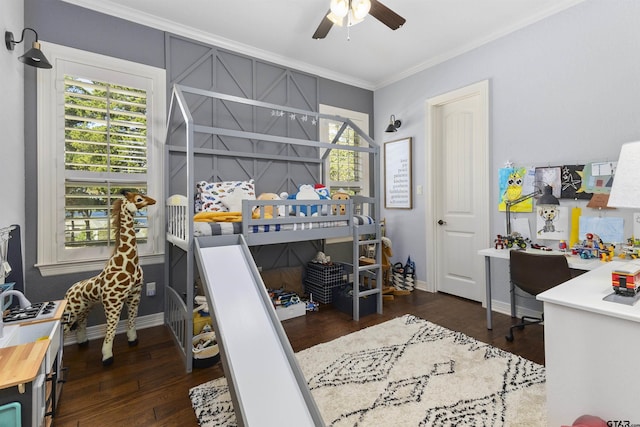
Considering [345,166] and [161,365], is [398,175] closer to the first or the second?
[345,166]

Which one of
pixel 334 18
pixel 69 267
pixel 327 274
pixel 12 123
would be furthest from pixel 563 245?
pixel 12 123

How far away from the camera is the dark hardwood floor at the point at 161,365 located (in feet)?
5.50

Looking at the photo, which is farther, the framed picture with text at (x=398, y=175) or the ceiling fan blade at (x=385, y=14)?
the framed picture with text at (x=398, y=175)

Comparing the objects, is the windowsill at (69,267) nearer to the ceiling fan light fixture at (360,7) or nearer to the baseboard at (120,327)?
the baseboard at (120,327)

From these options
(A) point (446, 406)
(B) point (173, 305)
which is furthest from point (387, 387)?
(B) point (173, 305)

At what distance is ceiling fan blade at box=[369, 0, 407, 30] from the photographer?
6.93ft

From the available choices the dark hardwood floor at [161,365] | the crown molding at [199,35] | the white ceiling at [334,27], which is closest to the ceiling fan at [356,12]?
the white ceiling at [334,27]

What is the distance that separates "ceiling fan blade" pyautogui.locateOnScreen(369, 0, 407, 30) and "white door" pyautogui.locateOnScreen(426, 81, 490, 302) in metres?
1.46

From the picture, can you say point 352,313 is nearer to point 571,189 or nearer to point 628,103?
point 571,189

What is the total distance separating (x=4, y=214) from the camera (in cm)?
185

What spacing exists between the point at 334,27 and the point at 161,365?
3.21 metres

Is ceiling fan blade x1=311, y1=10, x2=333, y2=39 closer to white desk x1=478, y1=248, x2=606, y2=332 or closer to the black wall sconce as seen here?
the black wall sconce

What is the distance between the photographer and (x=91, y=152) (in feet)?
8.29

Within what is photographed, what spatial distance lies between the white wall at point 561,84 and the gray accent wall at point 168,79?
1616 millimetres
